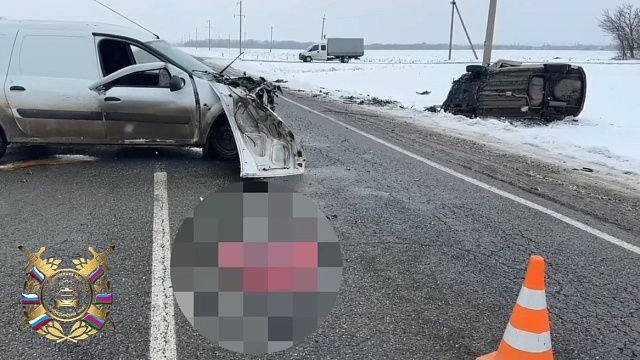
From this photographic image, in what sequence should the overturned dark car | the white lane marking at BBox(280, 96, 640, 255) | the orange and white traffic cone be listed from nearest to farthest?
the orange and white traffic cone < the white lane marking at BBox(280, 96, 640, 255) < the overturned dark car

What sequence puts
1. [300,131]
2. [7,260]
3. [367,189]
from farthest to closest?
[300,131] → [367,189] → [7,260]

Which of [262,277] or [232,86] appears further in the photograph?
[232,86]

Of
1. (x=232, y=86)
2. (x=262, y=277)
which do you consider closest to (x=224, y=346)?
(x=262, y=277)

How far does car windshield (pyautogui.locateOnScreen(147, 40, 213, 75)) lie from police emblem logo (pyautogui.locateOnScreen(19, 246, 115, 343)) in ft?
12.5

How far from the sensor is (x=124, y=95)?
6.07 m

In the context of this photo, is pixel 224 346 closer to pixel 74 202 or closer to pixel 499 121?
pixel 74 202

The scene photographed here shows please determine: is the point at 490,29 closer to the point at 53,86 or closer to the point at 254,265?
the point at 53,86

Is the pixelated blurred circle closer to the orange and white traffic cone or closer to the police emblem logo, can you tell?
the police emblem logo

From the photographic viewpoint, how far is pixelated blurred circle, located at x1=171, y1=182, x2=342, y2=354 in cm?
221

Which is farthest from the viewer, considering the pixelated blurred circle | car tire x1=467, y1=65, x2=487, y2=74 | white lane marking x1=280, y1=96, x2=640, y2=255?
car tire x1=467, y1=65, x2=487, y2=74

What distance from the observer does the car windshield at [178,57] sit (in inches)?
254

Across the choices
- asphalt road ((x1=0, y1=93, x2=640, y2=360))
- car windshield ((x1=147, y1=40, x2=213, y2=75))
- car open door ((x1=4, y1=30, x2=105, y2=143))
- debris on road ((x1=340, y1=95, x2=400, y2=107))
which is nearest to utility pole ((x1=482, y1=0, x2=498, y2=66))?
debris on road ((x1=340, y1=95, x2=400, y2=107))

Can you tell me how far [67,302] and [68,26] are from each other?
466 centimetres

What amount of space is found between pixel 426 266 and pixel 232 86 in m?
3.75
